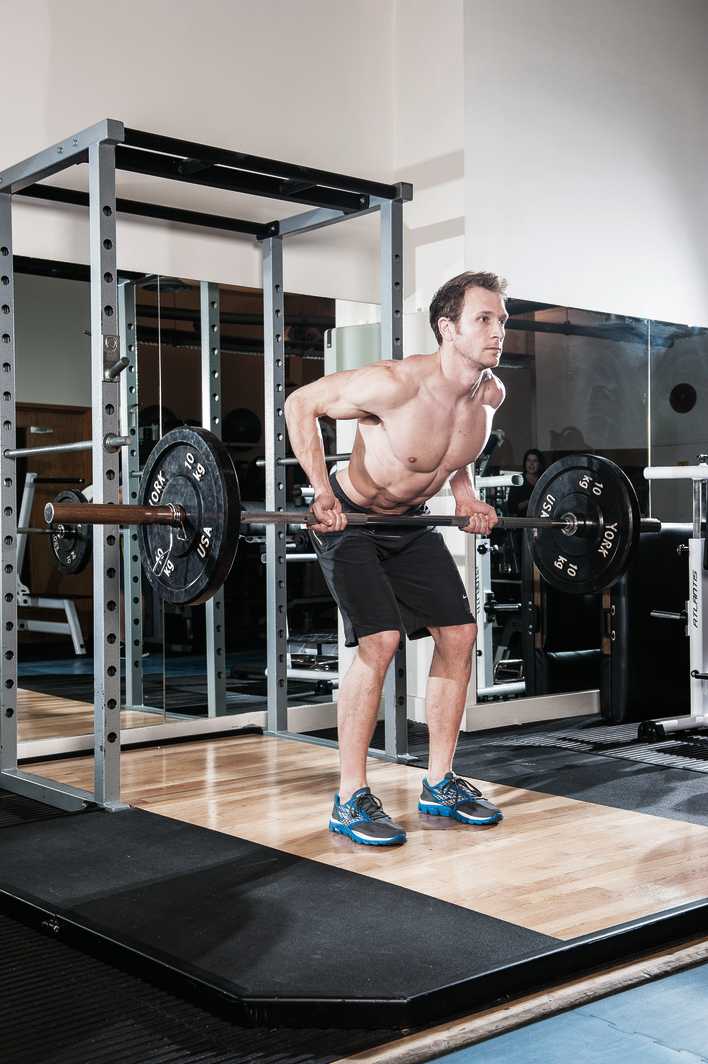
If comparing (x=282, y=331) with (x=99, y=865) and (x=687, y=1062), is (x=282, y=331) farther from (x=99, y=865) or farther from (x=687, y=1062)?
(x=687, y=1062)

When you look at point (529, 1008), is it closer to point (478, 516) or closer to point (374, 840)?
point (374, 840)

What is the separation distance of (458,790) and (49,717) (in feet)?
5.44

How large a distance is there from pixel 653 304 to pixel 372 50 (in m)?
1.76

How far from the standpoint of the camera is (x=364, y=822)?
9.97ft

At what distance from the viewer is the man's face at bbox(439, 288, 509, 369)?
3.14 meters

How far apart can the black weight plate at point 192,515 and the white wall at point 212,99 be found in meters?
1.33

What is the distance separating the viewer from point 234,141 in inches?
179

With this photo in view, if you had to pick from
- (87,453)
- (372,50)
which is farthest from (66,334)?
(372,50)

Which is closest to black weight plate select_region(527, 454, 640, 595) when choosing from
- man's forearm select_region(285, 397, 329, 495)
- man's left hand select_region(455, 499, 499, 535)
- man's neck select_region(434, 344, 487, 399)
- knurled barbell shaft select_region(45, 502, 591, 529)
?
knurled barbell shaft select_region(45, 502, 591, 529)

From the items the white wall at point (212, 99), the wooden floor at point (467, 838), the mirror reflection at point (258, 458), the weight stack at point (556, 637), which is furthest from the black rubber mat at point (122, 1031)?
the weight stack at point (556, 637)

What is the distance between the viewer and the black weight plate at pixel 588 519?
3656 millimetres

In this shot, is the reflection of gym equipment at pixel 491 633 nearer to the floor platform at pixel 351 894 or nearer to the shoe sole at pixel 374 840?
the floor platform at pixel 351 894

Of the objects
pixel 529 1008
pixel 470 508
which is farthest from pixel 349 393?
pixel 529 1008

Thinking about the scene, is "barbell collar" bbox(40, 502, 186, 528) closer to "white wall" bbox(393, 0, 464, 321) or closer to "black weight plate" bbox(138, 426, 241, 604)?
"black weight plate" bbox(138, 426, 241, 604)
